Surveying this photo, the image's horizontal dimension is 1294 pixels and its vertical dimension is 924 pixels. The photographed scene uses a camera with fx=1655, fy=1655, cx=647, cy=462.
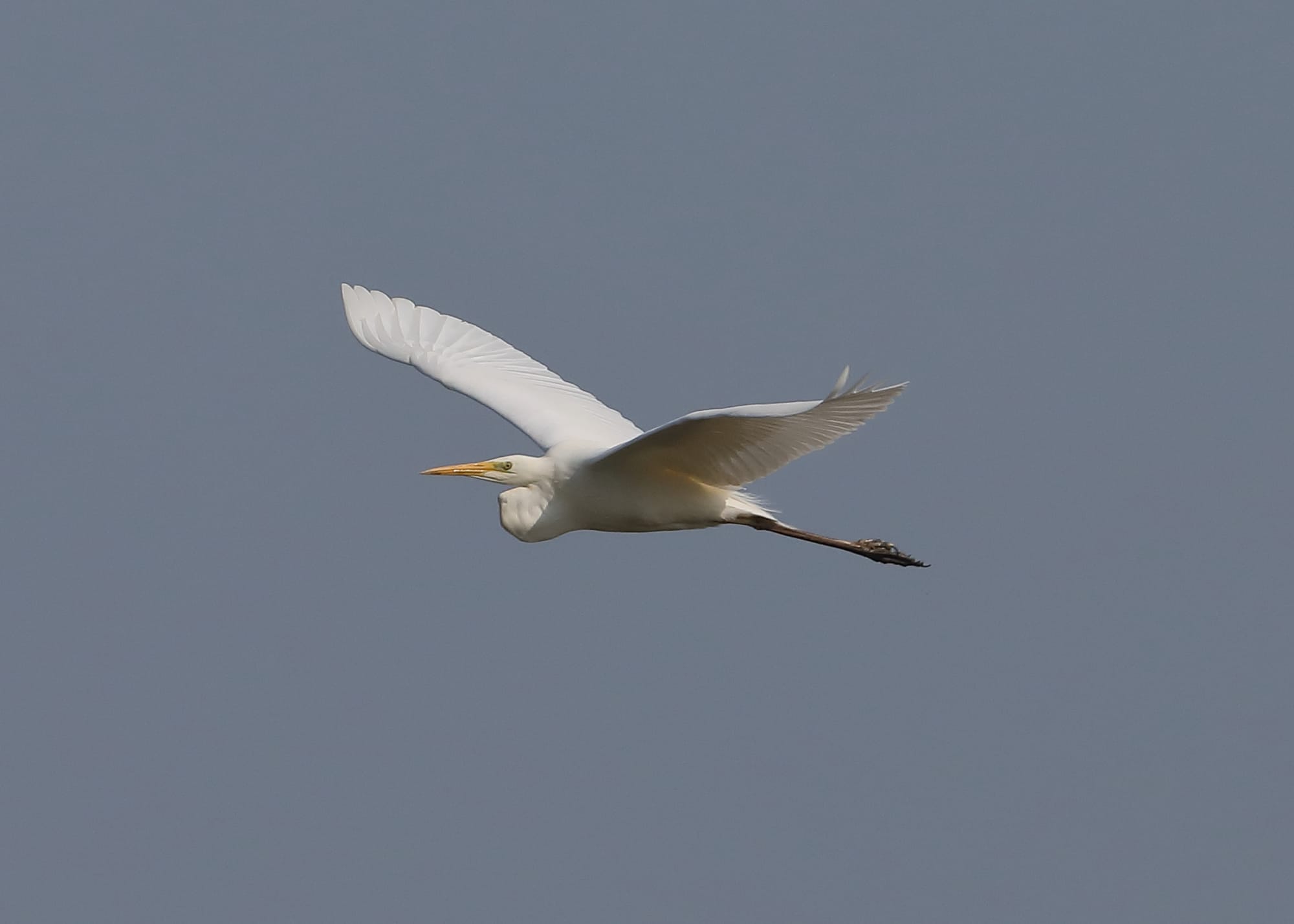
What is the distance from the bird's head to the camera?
10336 mm

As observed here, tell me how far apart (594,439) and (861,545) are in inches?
75.5

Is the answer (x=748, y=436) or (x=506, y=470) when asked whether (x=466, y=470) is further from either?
(x=748, y=436)

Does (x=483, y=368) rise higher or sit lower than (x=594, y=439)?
higher

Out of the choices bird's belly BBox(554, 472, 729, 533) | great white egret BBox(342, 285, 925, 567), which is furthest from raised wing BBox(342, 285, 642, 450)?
bird's belly BBox(554, 472, 729, 533)

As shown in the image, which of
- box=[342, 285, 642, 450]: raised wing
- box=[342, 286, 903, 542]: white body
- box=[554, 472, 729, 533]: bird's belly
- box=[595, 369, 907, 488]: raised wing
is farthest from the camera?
box=[342, 285, 642, 450]: raised wing

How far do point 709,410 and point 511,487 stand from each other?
2559 millimetres

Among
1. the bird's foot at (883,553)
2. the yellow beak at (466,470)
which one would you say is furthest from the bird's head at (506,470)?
the bird's foot at (883,553)

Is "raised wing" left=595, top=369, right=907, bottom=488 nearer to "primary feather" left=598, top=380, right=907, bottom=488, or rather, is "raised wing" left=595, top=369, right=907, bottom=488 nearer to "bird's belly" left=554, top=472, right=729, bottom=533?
"primary feather" left=598, top=380, right=907, bottom=488

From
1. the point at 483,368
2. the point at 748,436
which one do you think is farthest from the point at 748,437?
the point at 483,368

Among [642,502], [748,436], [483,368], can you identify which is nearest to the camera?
[748,436]

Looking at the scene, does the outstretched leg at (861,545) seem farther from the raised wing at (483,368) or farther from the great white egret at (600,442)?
the raised wing at (483,368)

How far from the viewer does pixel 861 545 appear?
11023mm

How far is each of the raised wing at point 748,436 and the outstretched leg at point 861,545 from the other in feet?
2.31

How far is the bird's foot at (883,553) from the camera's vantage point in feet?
36.1
